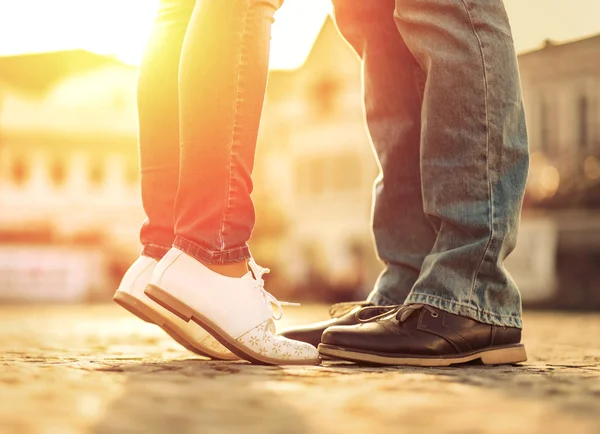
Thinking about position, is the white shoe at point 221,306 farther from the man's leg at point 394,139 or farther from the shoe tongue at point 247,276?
the man's leg at point 394,139

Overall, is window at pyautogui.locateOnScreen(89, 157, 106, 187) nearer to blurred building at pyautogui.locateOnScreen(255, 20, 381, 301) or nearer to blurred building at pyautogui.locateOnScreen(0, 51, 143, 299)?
blurred building at pyautogui.locateOnScreen(0, 51, 143, 299)

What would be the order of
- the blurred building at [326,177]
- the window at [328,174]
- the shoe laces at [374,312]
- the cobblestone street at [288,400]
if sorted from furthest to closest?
the window at [328,174]
the blurred building at [326,177]
the shoe laces at [374,312]
the cobblestone street at [288,400]

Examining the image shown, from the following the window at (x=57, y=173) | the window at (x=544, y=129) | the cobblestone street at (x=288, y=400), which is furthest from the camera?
the window at (x=57, y=173)

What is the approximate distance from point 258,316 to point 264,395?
563 millimetres

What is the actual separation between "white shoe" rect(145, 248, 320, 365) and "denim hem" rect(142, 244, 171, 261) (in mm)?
230

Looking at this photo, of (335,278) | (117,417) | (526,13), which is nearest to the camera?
(117,417)

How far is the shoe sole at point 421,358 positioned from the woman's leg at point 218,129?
27 centimetres

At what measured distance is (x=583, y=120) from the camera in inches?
805

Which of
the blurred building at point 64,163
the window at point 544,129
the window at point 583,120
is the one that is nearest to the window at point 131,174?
the blurred building at point 64,163

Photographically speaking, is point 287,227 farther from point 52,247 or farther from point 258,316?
point 258,316

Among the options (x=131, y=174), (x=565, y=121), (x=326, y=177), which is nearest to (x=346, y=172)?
(x=326, y=177)

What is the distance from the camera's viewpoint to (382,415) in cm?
111

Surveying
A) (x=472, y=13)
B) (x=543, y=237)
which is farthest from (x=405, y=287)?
(x=543, y=237)

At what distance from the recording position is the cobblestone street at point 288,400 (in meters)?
1.03
